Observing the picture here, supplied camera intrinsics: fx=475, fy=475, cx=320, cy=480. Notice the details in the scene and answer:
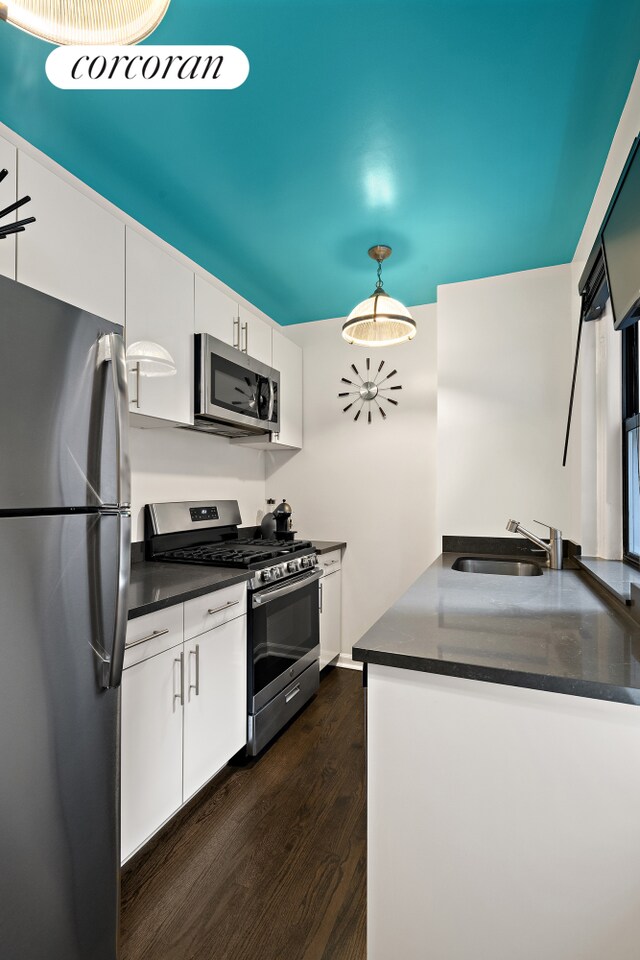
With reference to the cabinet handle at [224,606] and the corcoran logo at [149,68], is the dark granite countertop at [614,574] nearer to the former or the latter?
the cabinet handle at [224,606]

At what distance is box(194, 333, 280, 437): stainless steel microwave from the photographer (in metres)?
2.38

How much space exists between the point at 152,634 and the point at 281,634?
97cm

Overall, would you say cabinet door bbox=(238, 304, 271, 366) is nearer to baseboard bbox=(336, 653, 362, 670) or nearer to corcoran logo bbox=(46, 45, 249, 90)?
corcoran logo bbox=(46, 45, 249, 90)

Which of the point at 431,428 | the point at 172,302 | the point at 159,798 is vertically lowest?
the point at 159,798

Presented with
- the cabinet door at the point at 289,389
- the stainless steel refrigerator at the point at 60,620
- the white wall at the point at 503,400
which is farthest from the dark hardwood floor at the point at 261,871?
the cabinet door at the point at 289,389

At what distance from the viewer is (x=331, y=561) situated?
3279mm

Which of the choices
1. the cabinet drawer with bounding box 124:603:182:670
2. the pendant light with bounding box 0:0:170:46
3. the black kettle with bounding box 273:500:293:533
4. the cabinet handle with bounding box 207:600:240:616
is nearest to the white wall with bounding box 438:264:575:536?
the black kettle with bounding box 273:500:293:533

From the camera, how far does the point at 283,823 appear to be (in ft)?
6.01

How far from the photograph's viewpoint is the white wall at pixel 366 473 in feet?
10.8

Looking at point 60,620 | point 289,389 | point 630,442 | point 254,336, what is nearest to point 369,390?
point 289,389

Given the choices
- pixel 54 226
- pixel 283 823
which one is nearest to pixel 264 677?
pixel 283 823

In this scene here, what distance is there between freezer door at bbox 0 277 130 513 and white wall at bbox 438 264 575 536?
6.83 feet

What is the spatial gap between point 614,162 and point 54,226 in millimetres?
2005

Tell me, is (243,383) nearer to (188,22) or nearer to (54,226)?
(54,226)
